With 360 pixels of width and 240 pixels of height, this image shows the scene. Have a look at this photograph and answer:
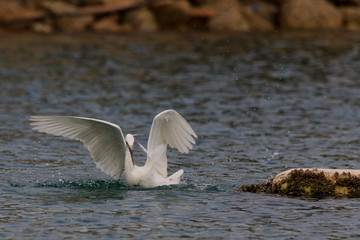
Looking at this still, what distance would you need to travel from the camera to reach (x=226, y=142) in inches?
599

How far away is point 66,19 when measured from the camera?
3522cm

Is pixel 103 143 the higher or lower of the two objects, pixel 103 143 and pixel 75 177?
the higher

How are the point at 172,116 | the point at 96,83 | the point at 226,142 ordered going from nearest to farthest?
the point at 172,116 → the point at 226,142 → the point at 96,83

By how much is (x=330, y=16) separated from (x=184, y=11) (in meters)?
7.13

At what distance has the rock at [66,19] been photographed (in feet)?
115

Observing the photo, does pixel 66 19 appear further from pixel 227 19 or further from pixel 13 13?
pixel 227 19

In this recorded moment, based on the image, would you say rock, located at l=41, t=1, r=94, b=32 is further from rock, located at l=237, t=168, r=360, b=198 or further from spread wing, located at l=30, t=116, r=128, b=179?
rock, located at l=237, t=168, r=360, b=198

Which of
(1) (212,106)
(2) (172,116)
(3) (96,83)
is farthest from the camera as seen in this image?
(3) (96,83)

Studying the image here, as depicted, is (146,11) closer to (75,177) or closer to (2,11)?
(2,11)

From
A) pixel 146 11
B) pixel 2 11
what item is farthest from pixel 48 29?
pixel 146 11

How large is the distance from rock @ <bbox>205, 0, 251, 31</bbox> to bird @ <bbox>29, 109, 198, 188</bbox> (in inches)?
965

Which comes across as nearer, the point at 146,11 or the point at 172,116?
the point at 172,116

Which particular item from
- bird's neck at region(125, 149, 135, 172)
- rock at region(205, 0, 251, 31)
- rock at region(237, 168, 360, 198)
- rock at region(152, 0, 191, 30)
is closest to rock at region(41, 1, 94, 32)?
rock at region(152, 0, 191, 30)

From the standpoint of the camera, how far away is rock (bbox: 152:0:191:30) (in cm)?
3600
